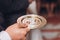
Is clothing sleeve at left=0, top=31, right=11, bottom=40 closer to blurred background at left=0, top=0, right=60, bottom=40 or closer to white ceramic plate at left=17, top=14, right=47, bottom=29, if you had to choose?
white ceramic plate at left=17, top=14, right=47, bottom=29

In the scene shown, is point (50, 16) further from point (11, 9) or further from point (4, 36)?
point (4, 36)

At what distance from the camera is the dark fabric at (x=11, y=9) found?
1.15 m

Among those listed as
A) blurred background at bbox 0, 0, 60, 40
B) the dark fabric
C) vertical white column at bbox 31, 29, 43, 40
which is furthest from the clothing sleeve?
blurred background at bbox 0, 0, 60, 40

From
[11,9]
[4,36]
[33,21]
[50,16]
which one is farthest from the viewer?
[50,16]

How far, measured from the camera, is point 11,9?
1181 millimetres

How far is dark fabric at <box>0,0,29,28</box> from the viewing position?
115cm

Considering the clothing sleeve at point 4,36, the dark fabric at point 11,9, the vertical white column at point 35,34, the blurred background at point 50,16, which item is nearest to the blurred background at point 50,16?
the blurred background at point 50,16

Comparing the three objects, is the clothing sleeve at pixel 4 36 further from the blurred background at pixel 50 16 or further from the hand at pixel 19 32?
the blurred background at pixel 50 16

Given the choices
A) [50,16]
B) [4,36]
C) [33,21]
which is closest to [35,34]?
[33,21]

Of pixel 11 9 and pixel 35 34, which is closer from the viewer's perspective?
pixel 35 34

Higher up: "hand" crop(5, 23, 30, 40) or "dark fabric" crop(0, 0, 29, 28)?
"dark fabric" crop(0, 0, 29, 28)

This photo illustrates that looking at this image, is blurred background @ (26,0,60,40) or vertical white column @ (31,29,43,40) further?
blurred background @ (26,0,60,40)

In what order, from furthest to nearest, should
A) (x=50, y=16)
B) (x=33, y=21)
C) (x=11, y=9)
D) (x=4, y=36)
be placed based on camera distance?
(x=50, y=16) → (x=11, y=9) → (x=33, y=21) → (x=4, y=36)

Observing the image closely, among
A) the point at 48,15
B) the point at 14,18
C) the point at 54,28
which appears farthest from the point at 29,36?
the point at 48,15
